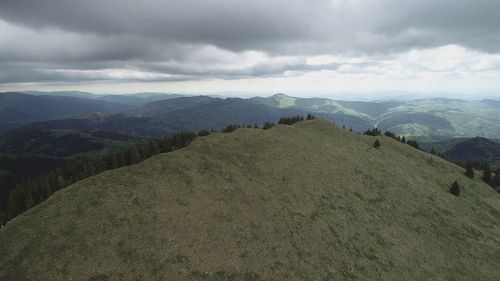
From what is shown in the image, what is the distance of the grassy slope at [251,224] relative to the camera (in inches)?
1497

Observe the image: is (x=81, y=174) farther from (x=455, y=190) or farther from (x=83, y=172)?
(x=455, y=190)

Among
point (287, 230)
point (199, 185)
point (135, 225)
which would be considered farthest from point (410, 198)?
point (135, 225)

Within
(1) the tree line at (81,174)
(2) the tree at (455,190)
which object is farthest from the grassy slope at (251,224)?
(1) the tree line at (81,174)

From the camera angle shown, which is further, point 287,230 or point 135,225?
point 287,230

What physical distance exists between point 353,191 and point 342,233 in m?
15.5

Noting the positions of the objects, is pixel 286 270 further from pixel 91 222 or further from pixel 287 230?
pixel 91 222

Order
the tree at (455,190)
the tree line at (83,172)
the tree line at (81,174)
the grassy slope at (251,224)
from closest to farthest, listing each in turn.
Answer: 1. the grassy slope at (251,224)
2. the tree line at (81,174)
3. the tree line at (83,172)
4. the tree at (455,190)

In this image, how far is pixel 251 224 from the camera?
156ft

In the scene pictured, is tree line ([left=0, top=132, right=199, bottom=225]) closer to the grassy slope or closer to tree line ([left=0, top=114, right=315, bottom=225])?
tree line ([left=0, top=114, right=315, bottom=225])

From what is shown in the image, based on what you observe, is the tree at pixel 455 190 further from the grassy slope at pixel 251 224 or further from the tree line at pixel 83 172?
the tree line at pixel 83 172

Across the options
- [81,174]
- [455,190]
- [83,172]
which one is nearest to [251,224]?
[81,174]

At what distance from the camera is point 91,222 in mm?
41656

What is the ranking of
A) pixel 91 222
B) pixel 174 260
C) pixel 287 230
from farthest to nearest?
pixel 287 230 → pixel 91 222 → pixel 174 260

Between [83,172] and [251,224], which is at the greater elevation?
[251,224]
